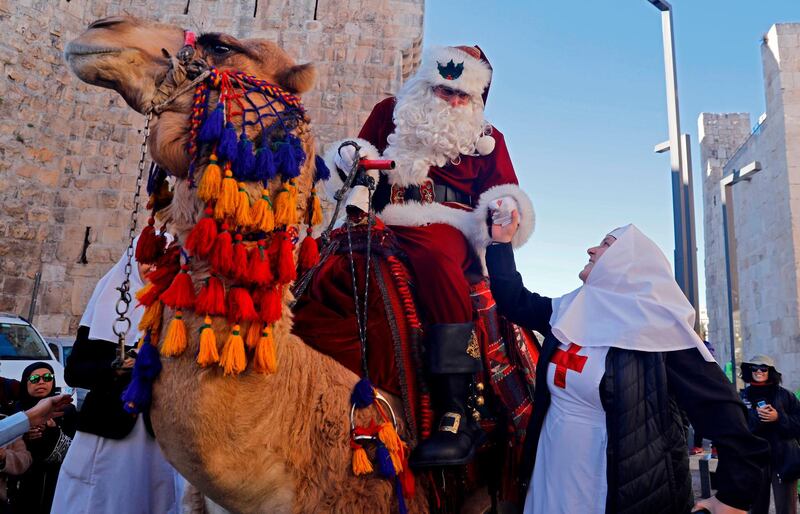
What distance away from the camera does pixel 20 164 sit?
11.3 m

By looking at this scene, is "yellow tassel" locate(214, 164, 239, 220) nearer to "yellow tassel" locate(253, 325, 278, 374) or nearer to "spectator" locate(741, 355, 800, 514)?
"yellow tassel" locate(253, 325, 278, 374)

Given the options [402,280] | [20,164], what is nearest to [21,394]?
[402,280]

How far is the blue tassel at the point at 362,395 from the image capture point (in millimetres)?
2191

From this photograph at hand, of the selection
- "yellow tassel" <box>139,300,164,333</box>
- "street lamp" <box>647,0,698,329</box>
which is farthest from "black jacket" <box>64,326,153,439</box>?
"street lamp" <box>647,0,698,329</box>

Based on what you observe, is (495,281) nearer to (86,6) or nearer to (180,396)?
(180,396)

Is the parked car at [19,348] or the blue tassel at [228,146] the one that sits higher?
the blue tassel at [228,146]

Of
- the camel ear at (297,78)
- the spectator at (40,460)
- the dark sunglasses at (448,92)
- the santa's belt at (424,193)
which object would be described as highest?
the dark sunglasses at (448,92)

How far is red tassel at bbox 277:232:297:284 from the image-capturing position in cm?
184

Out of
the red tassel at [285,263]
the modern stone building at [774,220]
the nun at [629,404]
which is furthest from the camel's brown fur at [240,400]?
the modern stone building at [774,220]

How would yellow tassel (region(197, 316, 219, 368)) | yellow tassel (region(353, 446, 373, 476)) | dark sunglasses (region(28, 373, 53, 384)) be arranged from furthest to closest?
1. dark sunglasses (region(28, 373, 53, 384))
2. yellow tassel (region(353, 446, 373, 476))
3. yellow tassel (region(197, 316, 219, 368))

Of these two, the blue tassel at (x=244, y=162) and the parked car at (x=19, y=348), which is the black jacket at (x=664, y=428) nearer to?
the blue tassel at (x=244, y=162)

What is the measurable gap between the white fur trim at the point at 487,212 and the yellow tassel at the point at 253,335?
150 centimetres

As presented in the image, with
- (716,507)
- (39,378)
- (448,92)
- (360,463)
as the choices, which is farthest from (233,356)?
(39,378)

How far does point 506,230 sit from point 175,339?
67.8 inches
